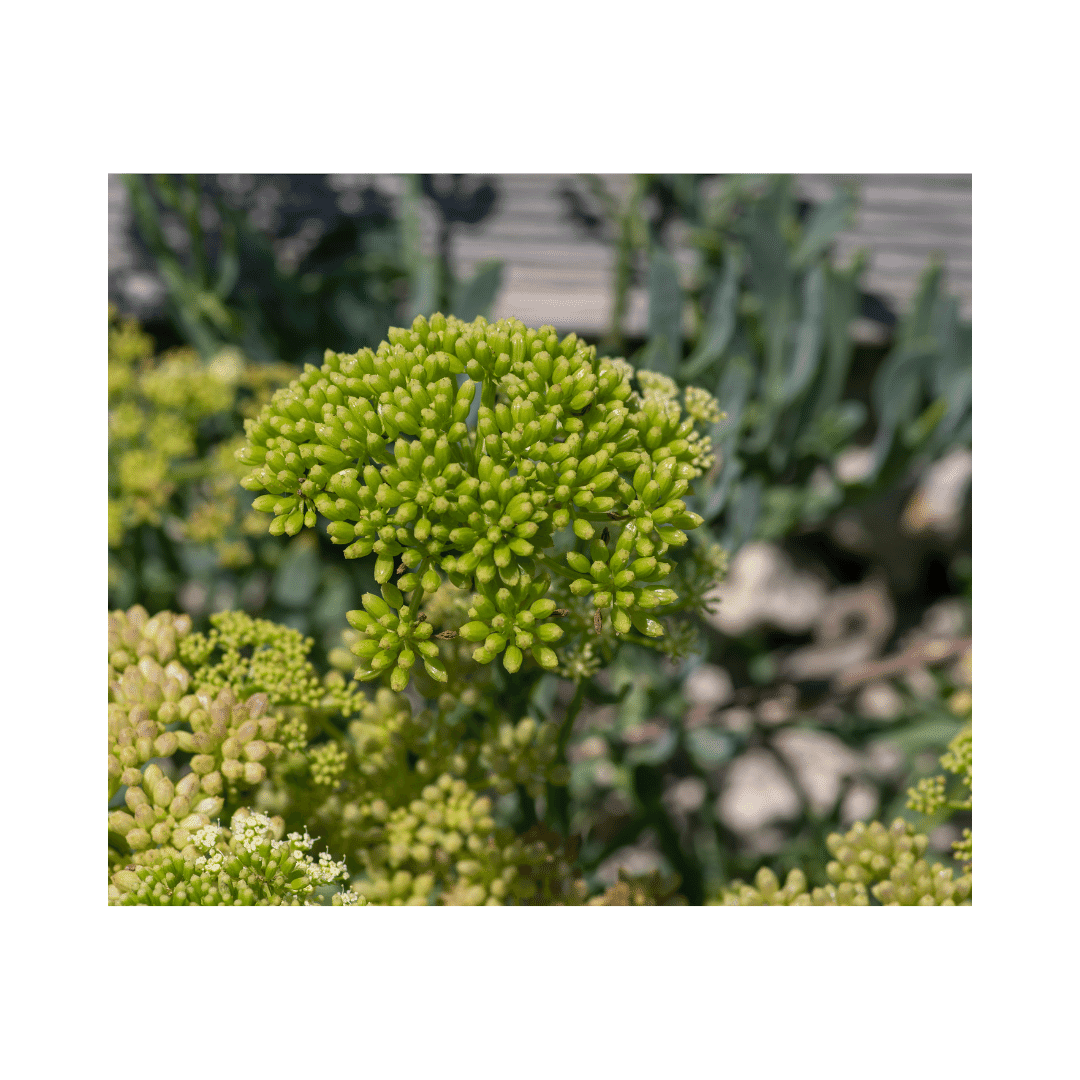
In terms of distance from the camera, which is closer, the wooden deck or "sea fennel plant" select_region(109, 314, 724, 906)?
"sea fennel plant" select_region(109, 314, 724, 906)

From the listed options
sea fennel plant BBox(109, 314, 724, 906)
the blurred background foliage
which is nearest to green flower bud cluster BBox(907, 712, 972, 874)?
the blurred background foliage

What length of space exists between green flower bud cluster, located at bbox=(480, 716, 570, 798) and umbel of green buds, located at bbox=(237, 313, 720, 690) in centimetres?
24

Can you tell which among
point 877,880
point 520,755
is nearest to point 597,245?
point 520,755

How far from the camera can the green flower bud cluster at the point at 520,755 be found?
0.94 metres

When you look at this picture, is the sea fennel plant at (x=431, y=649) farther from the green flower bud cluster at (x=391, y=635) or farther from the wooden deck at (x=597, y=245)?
the wooden deck at (x=597, y=245)

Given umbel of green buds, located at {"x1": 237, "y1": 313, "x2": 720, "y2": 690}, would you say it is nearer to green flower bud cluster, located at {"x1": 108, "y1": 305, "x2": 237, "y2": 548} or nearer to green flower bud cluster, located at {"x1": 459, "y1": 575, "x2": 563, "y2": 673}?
green flower bud cluster, located at {"x1": 459, "y1": 575, "x2": 563, "y2": 673}

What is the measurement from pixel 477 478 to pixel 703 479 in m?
0.37

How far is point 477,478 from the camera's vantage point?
2.33ft

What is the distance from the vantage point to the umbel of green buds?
2.28 feet

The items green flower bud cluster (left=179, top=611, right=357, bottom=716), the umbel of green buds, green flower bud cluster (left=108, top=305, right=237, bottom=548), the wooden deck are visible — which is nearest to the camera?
the umbel of green buds

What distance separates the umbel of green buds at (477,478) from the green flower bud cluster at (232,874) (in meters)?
0.22

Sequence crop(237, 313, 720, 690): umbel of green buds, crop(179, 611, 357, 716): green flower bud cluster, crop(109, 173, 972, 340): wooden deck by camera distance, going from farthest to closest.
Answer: crop(109, 173, 972, 340): wooden deck
crop(179, 611, 357, 716): green flower bud cluster
crop(237, 313, 720, 690): umbel of green buds

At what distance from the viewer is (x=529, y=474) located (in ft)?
2.32

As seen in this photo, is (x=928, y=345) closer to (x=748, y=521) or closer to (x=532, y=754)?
(x=748, y=521)
